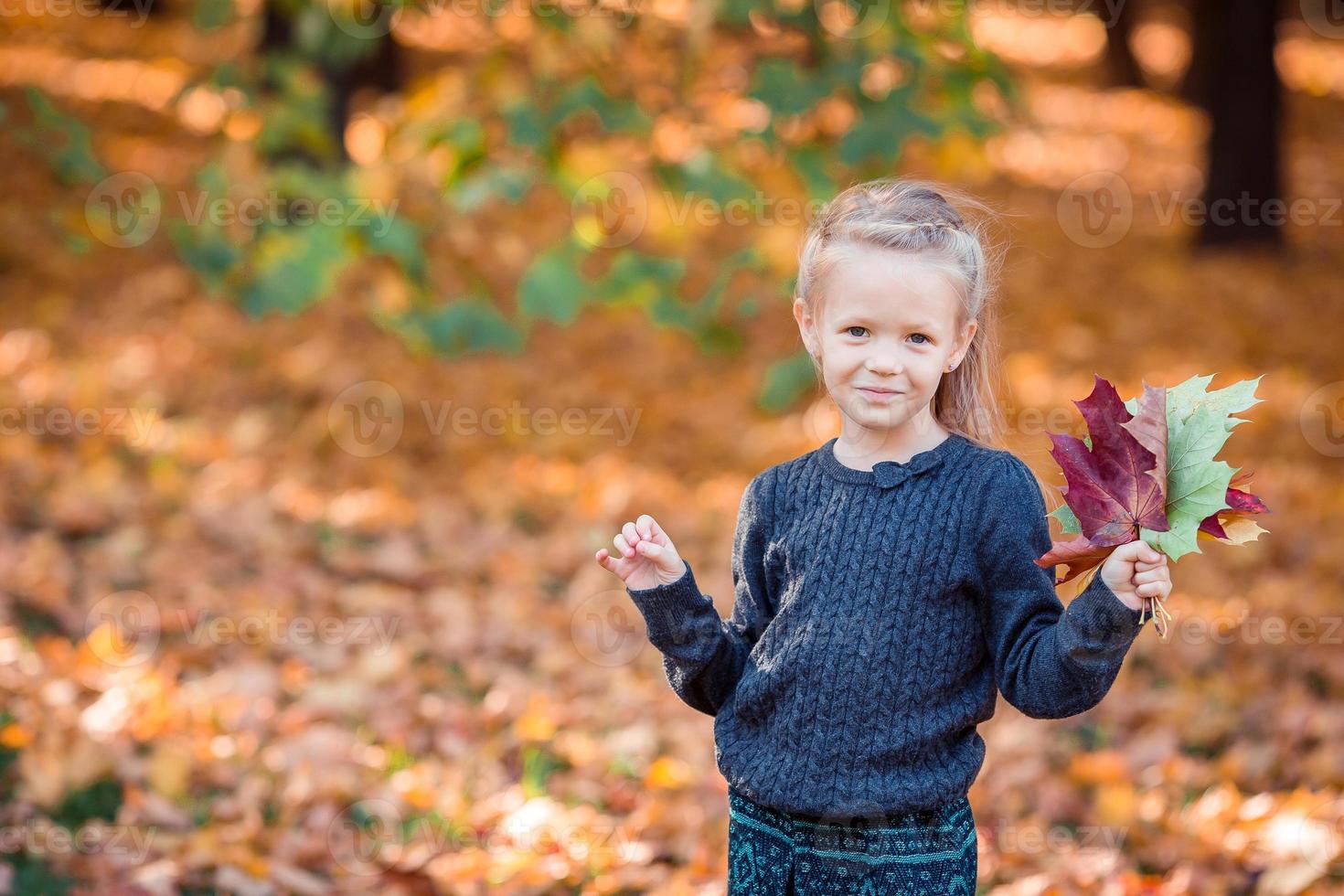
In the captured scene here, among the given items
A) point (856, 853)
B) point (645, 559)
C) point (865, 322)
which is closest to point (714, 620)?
point (645, 559)

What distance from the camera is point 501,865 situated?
289 centimetres

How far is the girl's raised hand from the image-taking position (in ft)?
5.92

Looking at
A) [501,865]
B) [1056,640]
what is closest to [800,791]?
[1056,640]

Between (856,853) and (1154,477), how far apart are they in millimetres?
656

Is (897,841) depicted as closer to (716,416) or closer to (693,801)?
(693,801)

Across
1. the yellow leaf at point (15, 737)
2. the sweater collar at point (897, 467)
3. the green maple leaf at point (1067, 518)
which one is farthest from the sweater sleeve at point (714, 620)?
the yellow leaf at point (15, 737)

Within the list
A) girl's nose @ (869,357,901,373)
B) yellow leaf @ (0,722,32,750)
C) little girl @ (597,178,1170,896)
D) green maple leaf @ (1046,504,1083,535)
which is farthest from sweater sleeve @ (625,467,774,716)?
yellow leaf @ (0,722,32,750)

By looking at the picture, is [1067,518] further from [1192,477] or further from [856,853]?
[856,853]

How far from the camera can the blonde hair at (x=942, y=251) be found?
5.70 feet

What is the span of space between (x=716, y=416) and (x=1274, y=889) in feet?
12.4

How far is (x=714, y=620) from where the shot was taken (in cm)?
188

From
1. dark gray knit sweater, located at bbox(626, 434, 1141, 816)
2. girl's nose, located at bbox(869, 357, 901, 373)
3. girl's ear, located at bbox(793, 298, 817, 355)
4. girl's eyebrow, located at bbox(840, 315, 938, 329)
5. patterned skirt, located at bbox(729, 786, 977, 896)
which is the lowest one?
patterned skirt, located at bbox(729, 786, 977, 896)

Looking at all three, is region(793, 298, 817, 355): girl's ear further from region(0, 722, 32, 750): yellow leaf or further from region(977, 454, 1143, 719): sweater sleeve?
region(0, 722, 32, 750): yellow leaf

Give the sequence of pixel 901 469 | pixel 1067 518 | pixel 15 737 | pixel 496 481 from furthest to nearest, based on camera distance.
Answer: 1. pixel 496 481
2. pixel 15 737
3. pixel 901 469
4. pixel 1067 518
